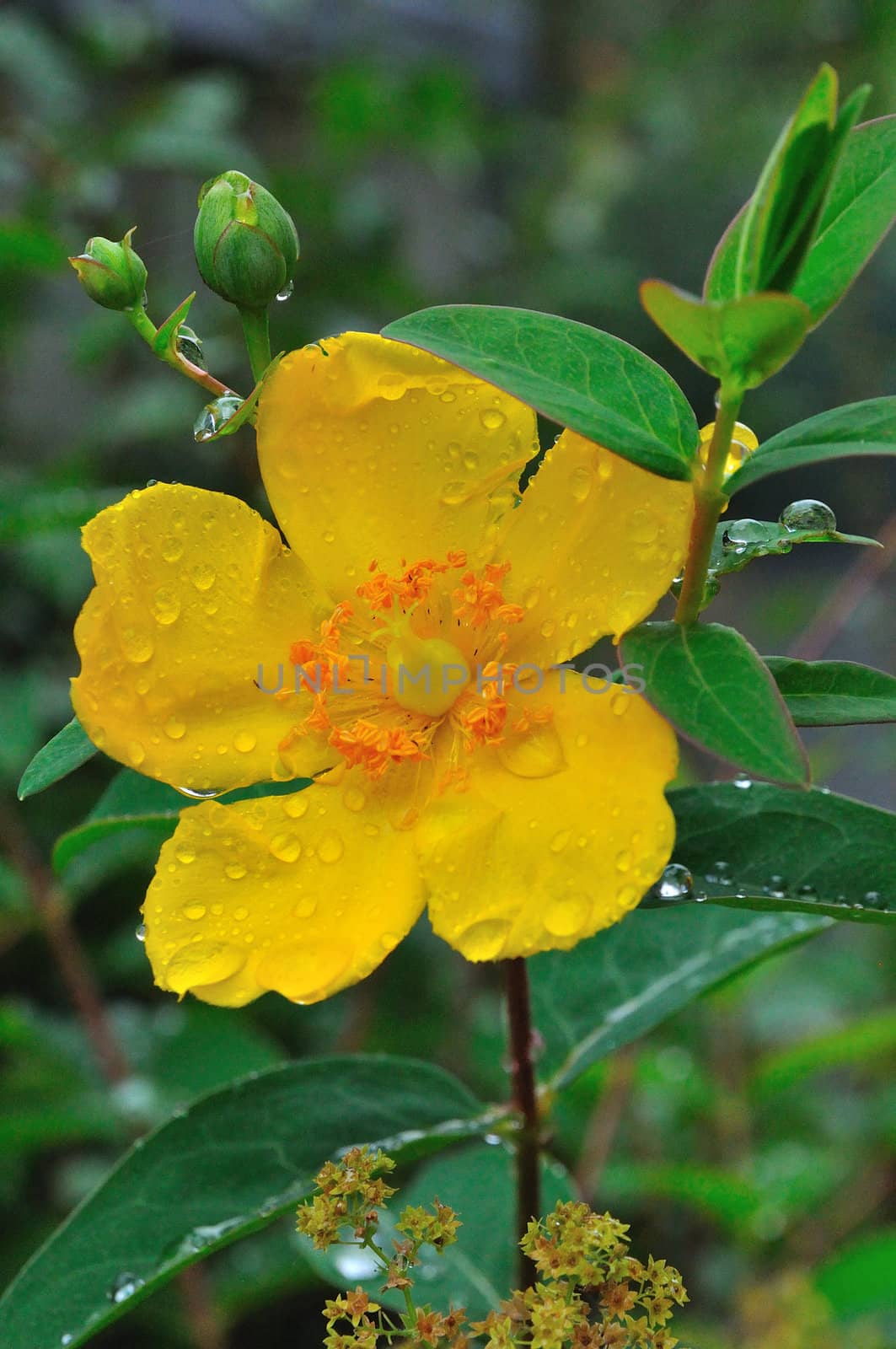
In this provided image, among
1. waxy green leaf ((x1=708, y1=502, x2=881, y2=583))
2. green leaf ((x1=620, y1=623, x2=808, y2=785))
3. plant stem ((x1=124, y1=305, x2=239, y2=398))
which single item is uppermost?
plant stem ((x1=124, y1=305, x2=239, y2=398))

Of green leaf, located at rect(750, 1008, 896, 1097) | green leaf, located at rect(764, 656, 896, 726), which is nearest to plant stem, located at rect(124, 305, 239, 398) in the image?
green leaf, located at rect(764, 656, 896, 726)

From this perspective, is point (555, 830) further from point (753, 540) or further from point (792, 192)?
point (792, 192)

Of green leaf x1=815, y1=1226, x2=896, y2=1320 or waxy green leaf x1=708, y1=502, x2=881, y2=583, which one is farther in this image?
green leaf x1=815, y1=1226, x2=896, y2=1320

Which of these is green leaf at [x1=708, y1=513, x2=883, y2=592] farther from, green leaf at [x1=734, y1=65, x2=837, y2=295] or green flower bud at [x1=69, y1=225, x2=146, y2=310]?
green flower bud at [x1=69, y1=225, x2=146, y2=310]

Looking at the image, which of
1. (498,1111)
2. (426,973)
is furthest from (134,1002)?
(498,1111)

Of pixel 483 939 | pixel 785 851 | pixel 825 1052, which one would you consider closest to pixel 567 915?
pixel 483 939

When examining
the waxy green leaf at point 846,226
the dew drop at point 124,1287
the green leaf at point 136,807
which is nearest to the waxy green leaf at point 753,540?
the waxy green leaf at point 846,226

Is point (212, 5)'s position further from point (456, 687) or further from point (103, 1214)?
point (103, 1214)
